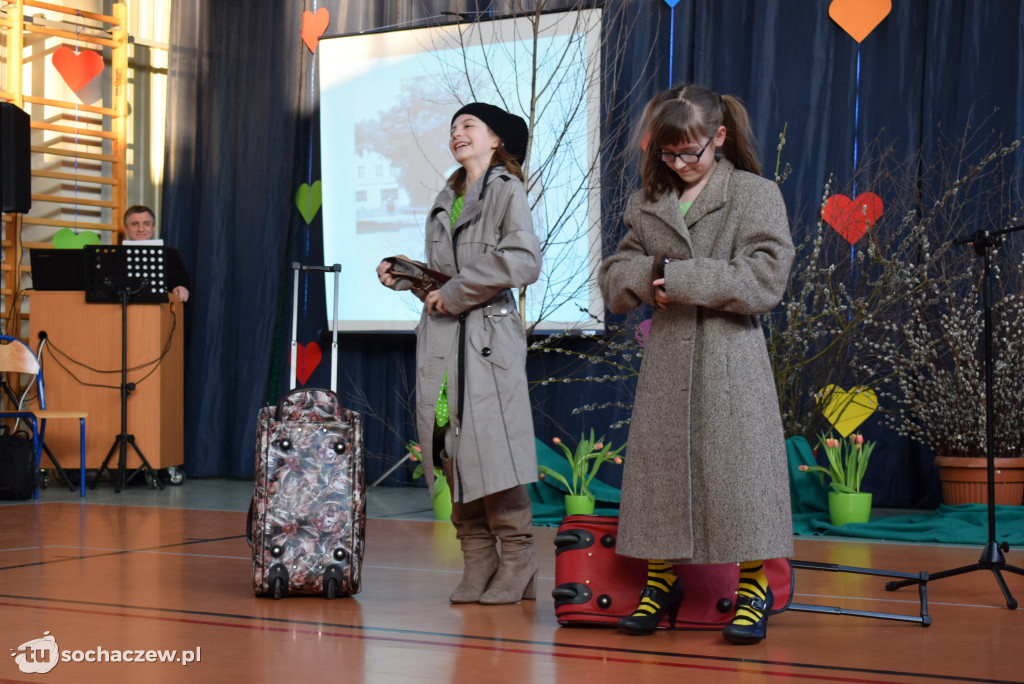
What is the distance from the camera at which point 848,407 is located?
15.3 feet

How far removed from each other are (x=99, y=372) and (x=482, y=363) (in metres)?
3.83

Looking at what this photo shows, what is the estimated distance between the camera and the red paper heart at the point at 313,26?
6.02 meters

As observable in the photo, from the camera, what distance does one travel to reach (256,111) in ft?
20.6

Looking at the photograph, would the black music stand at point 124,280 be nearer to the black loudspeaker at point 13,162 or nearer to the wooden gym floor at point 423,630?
the black loudspeaker at point 13,162

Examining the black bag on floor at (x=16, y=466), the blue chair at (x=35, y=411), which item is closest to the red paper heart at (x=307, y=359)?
the blue chair at (x=35, y=411)

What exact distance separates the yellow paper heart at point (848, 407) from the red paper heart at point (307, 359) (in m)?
2.78

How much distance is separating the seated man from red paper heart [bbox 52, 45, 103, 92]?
3.51 feet

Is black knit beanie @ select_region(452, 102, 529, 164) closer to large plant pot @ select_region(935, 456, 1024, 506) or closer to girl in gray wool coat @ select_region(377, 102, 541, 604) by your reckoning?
girl in gray wool coat @ select_region(377, 102, 541, 604)

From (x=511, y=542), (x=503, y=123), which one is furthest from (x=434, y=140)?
(x=511, y=542)

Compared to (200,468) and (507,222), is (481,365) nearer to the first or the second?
(507,222)

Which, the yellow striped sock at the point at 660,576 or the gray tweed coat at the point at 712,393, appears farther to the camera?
the yellow striped sock at the point at 660,576

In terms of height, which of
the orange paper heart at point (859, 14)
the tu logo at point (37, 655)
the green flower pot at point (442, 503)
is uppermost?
the orange paper heart at point (859, 14)

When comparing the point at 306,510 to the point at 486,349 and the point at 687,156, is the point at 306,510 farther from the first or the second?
the point at 687,156

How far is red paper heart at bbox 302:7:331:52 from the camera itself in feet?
19.8
